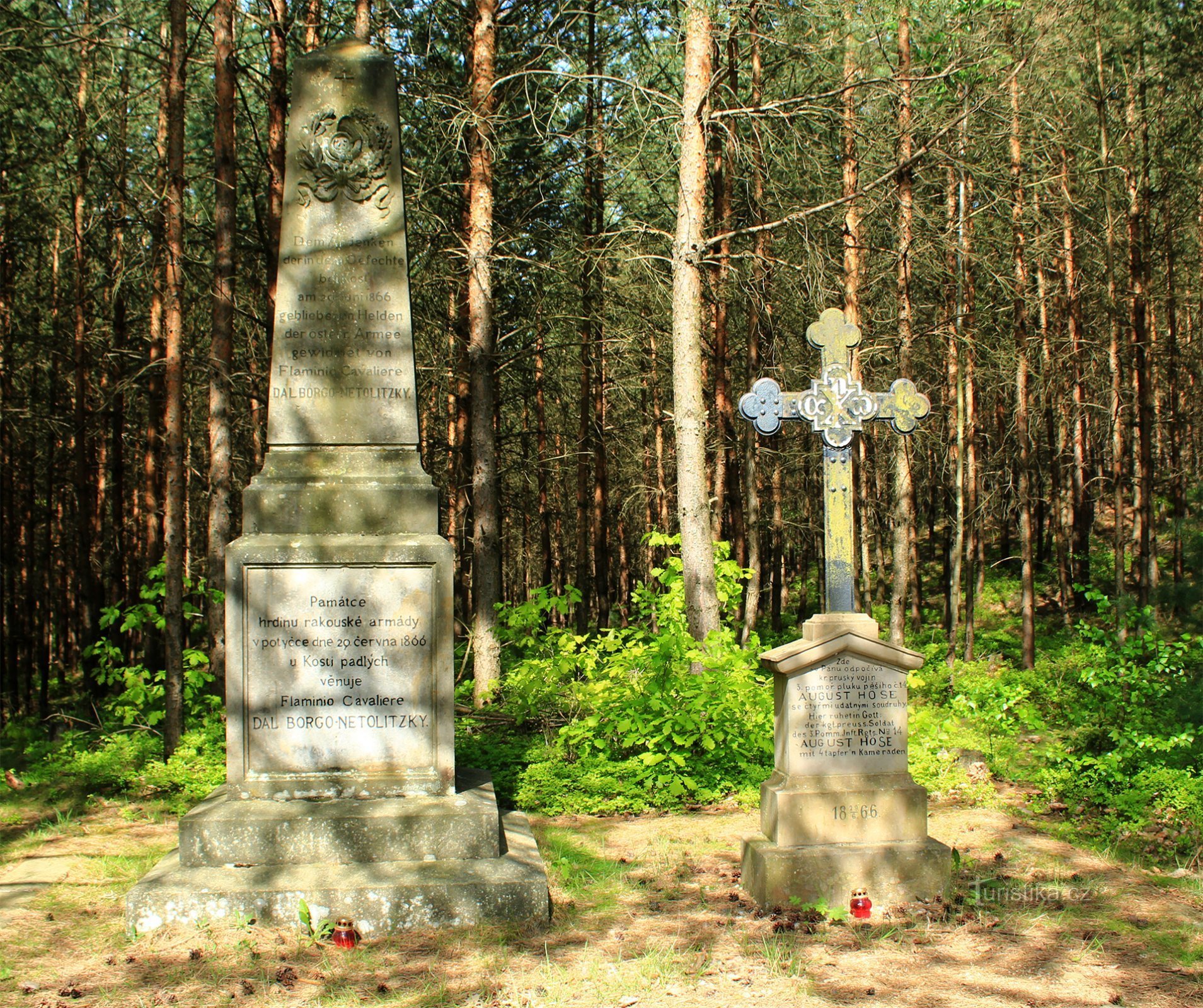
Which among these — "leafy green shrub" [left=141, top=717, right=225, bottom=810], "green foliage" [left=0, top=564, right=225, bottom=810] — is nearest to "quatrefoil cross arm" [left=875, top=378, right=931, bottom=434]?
"leafy green shrub" [left=141, top=717, right=225, bottom=810]

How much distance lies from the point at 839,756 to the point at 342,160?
15.8ft

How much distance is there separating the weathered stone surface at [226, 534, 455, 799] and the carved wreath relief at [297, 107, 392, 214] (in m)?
2.19

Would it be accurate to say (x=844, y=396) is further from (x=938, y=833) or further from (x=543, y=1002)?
(x=543, y=1002)

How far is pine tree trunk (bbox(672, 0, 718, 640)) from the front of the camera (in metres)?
9.08

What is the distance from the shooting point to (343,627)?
5.67 m

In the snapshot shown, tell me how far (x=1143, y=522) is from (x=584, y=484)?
30.2ft

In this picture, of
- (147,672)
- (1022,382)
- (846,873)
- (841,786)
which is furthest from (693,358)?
(1022,382)

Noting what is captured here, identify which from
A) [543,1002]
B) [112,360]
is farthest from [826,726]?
[112,360]

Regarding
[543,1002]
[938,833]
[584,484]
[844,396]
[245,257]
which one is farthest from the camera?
[584,484]

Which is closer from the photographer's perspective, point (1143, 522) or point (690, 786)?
point (690, 786)

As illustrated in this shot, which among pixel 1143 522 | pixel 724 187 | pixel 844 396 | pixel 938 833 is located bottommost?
pixel 938 833

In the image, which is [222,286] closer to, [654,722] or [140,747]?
[140,747]

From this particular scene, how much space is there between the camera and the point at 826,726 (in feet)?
18.9

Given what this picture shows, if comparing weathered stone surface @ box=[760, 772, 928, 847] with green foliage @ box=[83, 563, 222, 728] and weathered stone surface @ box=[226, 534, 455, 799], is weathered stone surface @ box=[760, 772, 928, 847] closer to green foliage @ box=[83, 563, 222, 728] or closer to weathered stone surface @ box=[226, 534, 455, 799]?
weathered stone surface @ box=[226, 534, 455, 799]
